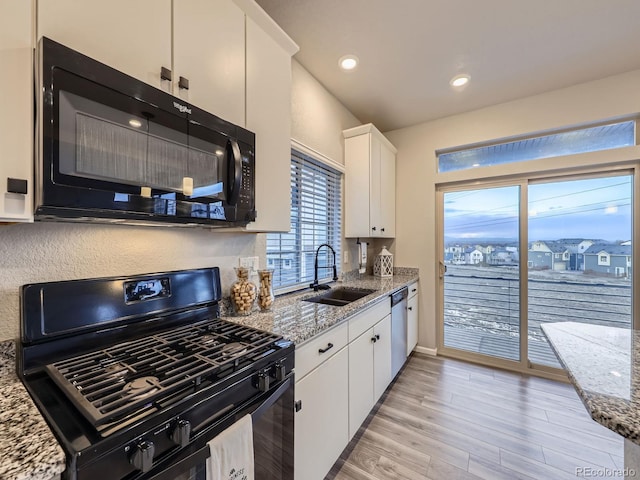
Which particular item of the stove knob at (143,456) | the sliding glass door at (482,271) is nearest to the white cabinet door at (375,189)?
the sliding glass door at (482,271)

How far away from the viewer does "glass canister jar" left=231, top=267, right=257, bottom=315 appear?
1.56 m

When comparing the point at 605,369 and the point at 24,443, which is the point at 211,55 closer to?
the point at 24,443

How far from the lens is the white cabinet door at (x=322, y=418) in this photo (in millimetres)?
1287

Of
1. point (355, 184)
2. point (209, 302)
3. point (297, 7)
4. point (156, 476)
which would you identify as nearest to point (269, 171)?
point (209, 302)

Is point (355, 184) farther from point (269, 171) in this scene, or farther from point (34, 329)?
point (34, 329)

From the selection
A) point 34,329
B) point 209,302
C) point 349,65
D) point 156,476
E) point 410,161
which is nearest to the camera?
point 156,476

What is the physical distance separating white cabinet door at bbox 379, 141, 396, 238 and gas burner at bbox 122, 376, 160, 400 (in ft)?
8.44

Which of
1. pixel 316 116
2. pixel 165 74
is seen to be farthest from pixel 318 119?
pixel 165 74

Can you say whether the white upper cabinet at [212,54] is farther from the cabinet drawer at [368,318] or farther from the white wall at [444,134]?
the white wall at [444,134]

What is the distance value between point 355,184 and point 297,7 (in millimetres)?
1560

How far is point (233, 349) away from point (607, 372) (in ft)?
4.18

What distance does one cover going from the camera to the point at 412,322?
313 centimetres

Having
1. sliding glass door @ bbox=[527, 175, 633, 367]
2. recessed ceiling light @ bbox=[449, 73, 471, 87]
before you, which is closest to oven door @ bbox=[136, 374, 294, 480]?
sliding glass door @ bbox=[527, 175, 633, 367]

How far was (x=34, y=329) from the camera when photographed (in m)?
0.91
